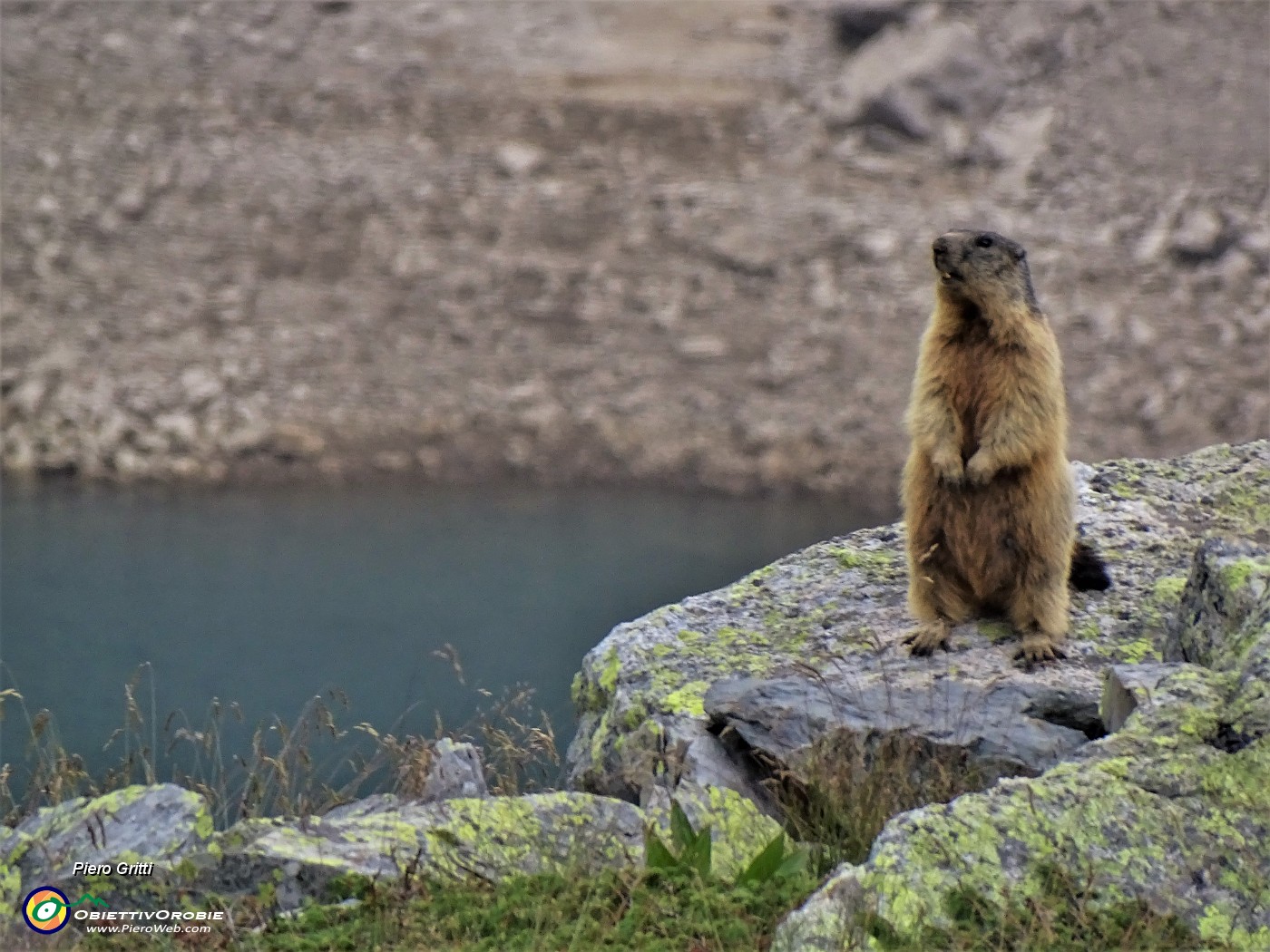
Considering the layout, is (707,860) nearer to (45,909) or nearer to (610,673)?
(45,909)

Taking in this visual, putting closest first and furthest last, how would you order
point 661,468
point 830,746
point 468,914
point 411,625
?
point 468,914
point 830,746
point 411,625
point 661,468

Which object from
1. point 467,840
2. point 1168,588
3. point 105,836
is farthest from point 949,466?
point 105,836

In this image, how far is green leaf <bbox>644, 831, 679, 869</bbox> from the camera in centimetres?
535

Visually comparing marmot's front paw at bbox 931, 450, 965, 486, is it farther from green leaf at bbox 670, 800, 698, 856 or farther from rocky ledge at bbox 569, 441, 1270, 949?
green leaf at bbox 670, 800, 698, 856

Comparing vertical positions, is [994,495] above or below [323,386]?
above

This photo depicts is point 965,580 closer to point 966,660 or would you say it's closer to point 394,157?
point 966,660

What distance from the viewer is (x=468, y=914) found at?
204 inches

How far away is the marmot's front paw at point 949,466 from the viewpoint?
7.42 m

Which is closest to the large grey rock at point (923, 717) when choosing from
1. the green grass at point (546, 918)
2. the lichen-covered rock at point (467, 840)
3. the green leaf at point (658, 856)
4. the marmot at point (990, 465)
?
the marmot at point (990, 465)

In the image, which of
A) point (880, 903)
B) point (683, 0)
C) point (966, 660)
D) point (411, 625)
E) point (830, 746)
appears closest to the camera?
point (880, 903)

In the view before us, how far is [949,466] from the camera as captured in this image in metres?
7.45

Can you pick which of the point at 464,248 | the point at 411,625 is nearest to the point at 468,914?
the point at 411,625

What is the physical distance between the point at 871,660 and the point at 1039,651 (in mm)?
712

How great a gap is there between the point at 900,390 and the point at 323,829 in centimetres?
2417
